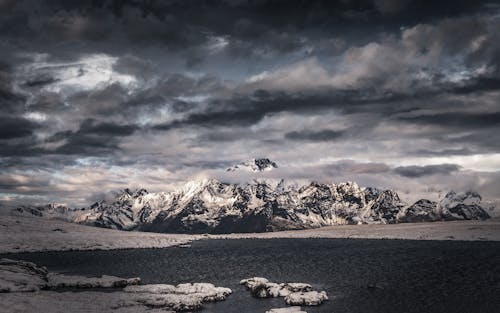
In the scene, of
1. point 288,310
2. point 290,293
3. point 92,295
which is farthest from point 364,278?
point 92,295

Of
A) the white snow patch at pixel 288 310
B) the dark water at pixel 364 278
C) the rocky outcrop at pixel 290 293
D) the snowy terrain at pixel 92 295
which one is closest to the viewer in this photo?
the white snow patch at pixel 288 310

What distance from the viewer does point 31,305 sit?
67188 millimetres

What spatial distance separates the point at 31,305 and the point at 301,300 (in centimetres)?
4186

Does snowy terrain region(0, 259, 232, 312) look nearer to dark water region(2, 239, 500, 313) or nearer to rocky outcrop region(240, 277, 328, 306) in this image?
dark water region(2, 239, 500, 313)

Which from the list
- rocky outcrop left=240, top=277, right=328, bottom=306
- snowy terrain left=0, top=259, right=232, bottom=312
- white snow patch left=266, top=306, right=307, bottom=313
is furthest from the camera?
rocky outcrop left=240, top=277, right=328, bottom=306

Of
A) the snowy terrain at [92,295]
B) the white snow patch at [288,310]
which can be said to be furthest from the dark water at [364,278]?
the snowy terrain at [92,295]

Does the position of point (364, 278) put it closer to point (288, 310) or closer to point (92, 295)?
point (288, 310)

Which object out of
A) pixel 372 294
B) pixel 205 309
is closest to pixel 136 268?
pixel 205 309

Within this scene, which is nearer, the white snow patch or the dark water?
the white snow patch

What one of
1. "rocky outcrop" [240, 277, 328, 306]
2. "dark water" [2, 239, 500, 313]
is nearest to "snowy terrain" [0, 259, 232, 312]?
"dark water" [2, 239, 500, 313]

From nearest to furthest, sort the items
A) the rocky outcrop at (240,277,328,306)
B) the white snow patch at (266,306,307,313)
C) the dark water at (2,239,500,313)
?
1. the white snow patch at (266,306,307,313)
2. the rocky outcrop at (240,277,328,306)
3. the dark water at (2,239,500,313)

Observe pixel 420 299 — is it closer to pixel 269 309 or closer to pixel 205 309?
pixel 269 309

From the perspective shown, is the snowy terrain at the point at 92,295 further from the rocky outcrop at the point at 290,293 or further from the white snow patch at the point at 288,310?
the white snow patch at the point at 288,310

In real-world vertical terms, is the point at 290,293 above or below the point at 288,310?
above
